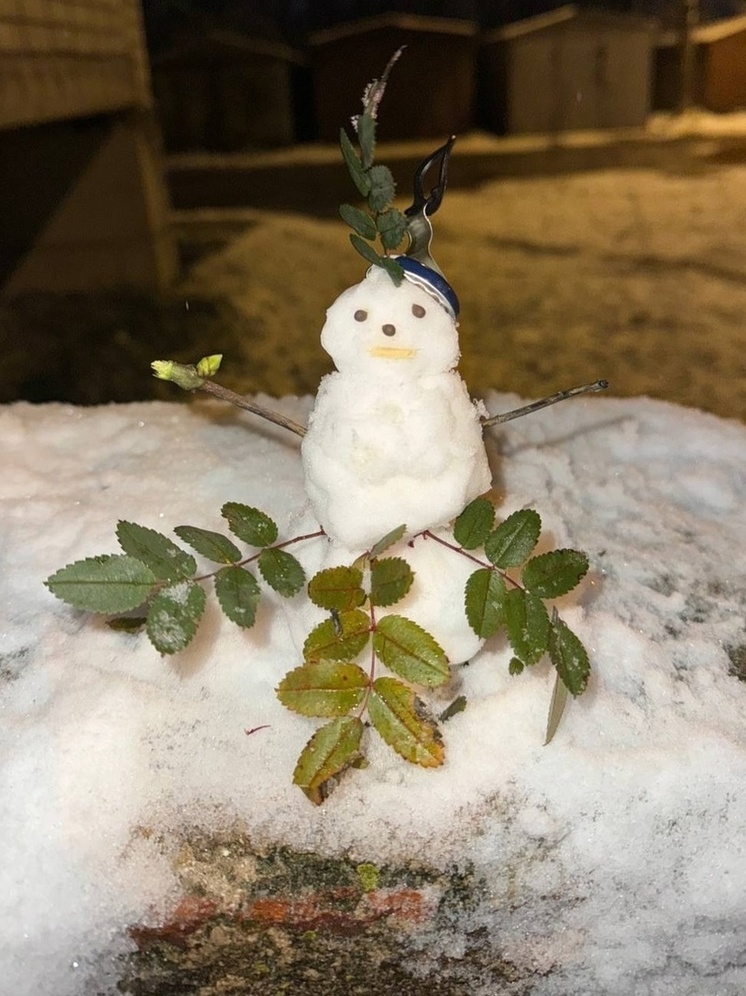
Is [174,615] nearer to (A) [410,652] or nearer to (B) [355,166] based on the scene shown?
(A) [410,652]

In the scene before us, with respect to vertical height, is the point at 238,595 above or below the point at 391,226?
below

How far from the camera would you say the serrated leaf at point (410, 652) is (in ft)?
3.28

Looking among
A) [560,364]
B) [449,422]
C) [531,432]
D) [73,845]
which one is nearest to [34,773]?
[73,845]

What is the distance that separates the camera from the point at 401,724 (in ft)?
3.26

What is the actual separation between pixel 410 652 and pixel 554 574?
21cm

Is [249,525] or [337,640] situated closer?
[337,640]

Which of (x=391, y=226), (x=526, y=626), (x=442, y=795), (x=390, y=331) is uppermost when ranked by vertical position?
(x=391, y=226)

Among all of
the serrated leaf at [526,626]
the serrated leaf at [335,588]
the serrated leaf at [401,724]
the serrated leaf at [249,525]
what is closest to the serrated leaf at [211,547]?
the serrated leaf at [249,525]

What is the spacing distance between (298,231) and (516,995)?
5496mm

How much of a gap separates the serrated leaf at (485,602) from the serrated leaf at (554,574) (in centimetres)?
4

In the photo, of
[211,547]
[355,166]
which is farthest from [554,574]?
[355,166]

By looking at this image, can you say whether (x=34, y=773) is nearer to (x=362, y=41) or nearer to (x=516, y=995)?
(x=516, y=995)

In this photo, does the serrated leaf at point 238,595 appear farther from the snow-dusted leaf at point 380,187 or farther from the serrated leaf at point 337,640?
the snow-dusted leaf at point 380,187

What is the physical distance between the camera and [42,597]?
4.38 ft
